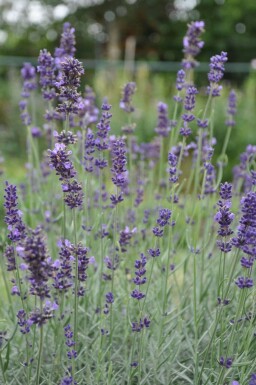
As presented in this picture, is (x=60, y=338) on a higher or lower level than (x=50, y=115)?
lower

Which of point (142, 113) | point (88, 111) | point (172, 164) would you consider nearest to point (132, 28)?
point (142, 113)

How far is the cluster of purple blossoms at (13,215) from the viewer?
1844mm

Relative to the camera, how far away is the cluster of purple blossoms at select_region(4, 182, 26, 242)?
184 cm

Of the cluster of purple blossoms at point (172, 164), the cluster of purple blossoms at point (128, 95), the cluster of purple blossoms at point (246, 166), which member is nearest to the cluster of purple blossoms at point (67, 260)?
the cluster of purple blossoms at point (172, 164)

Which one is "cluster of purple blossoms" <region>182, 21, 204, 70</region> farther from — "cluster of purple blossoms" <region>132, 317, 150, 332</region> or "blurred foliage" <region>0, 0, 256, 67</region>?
"blurred foliage" <region>0, 0, 256, 67</region>

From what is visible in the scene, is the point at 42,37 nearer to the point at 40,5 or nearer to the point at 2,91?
the point at 40,5

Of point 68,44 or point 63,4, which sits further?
point 63,4

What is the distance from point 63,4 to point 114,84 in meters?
14.8

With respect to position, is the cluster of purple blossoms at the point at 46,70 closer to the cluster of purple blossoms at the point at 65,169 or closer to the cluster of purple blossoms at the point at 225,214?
the cluster of purple blossoms at the point at 65,169

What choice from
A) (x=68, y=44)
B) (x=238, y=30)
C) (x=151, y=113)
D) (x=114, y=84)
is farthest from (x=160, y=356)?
(x=238, y=30)

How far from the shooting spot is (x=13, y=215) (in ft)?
6.15

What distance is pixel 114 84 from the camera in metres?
10.5

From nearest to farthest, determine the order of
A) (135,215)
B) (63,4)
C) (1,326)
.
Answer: (1,326), (135,215), (63,4)

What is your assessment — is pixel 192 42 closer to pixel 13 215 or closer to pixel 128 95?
pixel 128 95
